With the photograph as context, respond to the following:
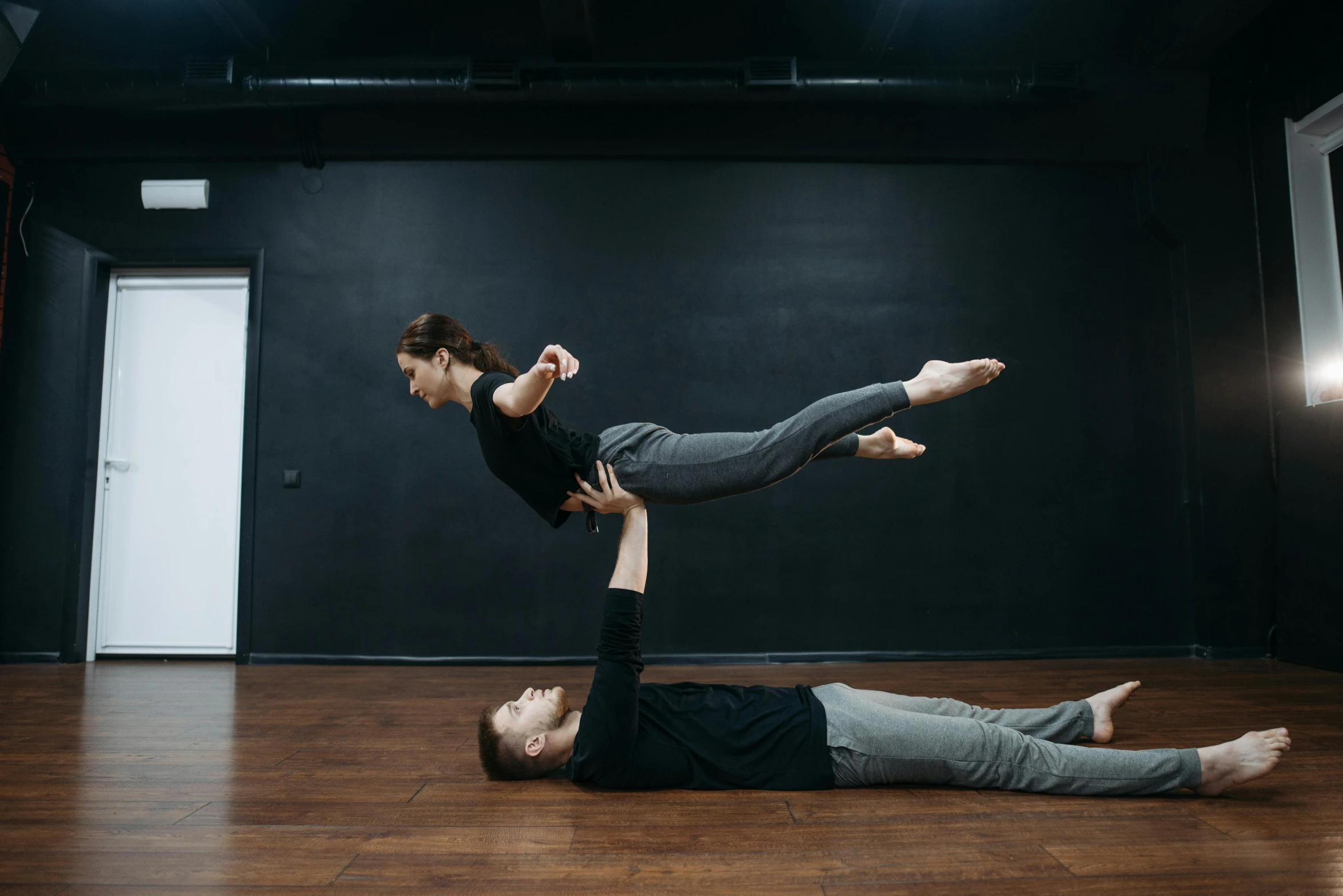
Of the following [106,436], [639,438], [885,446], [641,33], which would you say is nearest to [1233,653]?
[885,446]

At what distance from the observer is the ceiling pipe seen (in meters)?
4.07

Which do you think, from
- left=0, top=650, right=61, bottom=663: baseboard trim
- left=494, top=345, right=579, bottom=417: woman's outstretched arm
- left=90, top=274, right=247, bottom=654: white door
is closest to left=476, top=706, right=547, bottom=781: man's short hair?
left=494, top=345, right=579, bottom=417: woman's outstretched arm

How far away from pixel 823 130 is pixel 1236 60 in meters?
2.53

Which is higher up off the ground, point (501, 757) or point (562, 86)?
point (562, 86)

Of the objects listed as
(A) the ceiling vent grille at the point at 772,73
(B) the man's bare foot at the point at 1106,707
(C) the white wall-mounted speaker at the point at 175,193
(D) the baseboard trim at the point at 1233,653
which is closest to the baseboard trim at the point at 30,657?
(C) the white wall-mounted speaker at the point at 175,193

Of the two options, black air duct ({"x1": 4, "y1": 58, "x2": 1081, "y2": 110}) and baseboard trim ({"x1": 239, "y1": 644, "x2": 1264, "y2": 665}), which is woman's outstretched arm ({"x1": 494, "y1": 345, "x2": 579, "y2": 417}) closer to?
baseboard trim ({"x1": 239, "y1": 644, "x2": 1264, "y2": 665})

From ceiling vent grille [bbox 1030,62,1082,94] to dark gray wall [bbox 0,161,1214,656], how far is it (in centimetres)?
55

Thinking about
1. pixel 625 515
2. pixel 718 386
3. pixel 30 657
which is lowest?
pixel 30 657

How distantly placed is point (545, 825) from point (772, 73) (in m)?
3.80

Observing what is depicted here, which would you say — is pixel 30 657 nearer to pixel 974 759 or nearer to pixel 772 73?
pixel 974 759

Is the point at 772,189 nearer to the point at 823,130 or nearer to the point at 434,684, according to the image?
the point at 823,130

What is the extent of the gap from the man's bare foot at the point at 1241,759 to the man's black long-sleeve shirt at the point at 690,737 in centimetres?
94

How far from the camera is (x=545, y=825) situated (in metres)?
1.81

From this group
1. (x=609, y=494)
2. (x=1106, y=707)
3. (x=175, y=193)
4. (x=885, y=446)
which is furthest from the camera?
(x=175, y=193)
